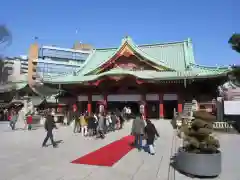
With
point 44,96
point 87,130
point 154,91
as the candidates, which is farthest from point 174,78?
point 44,96

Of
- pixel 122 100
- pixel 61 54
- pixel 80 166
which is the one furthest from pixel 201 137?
pixel 61 54

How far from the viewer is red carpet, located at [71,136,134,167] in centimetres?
959

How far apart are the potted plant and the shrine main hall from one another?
17.0 m

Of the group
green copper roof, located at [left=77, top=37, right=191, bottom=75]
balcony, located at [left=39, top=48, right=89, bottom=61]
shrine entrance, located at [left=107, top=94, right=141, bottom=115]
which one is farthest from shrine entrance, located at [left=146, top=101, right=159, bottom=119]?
balcony, located at [left=39, top=48, right=89, bottom=61]

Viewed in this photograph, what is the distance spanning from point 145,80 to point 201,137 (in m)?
18.9

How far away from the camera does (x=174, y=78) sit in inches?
994

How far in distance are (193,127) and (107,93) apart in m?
22.1

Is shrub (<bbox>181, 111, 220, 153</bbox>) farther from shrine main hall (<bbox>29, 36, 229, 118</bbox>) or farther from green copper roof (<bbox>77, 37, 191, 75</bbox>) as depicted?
green copper roof (<bbox>77, 37, 191, 75</bbox>)

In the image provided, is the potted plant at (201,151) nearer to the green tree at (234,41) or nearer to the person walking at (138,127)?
the person walking at (138,127)

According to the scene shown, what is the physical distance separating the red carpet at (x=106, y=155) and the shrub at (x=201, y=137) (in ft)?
9.92

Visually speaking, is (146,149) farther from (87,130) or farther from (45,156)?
(87,130)

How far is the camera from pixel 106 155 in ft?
36.0

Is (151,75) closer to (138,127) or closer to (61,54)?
(138,127)

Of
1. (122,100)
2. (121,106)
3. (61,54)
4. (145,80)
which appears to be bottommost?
(121,106)
